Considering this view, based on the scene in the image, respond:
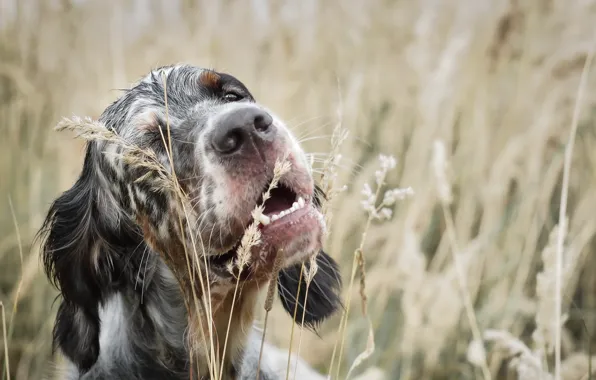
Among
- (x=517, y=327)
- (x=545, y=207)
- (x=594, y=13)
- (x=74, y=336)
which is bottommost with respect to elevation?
(x=517, y=327)

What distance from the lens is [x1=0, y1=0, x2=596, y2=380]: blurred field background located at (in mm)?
2850

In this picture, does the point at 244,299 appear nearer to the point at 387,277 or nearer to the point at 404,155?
the point at 387,277

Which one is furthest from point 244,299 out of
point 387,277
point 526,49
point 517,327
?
point 526,49

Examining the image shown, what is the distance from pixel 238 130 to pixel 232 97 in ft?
1.53

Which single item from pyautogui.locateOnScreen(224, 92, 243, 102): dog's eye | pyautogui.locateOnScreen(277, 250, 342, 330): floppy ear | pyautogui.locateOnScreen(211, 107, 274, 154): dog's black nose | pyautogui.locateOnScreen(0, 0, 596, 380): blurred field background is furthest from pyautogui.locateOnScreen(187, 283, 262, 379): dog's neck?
pyautogui.locateOnScreen(0, 0, 596, 380): blurred field background

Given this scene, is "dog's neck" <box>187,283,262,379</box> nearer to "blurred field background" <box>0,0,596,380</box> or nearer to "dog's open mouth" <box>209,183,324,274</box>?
"dog's open mouth" <box>209,183,324,274</box>

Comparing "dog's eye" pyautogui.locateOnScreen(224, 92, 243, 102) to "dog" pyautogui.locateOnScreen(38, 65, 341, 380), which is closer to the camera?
"dog" pyautogui.locateOnScreen(38, 65, 341, 380)

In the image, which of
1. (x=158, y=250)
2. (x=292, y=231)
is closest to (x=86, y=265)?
(x=158, y=250)

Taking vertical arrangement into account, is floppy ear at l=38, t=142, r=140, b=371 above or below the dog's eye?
below

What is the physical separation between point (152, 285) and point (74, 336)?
9.8 inches

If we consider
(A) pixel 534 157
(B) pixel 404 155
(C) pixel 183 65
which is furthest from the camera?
(B) pixel 404 155

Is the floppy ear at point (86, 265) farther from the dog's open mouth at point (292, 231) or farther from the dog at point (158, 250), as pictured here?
the dog's open mouth at point (292, 231)

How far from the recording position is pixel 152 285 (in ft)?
6.47

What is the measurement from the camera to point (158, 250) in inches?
73.4
